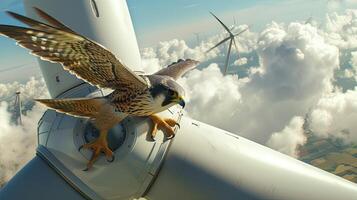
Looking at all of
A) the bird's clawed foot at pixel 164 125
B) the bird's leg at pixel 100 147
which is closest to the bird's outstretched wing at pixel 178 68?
the bird's clawed foot at pixel 164 125

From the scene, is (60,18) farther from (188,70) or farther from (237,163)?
(237,163)

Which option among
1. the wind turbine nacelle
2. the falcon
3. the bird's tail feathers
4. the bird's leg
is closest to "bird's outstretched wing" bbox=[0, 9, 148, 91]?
the falcon

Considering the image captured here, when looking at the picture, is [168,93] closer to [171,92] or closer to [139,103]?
[171,92]

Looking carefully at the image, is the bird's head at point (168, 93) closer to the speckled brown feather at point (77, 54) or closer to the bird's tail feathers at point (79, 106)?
the speckled brown feather at point (77, 54)

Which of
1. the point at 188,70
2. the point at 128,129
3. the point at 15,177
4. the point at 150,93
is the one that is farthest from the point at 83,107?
the point at 188,70

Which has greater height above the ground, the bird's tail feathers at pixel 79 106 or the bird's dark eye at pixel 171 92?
the bird's dark eye at pixel 171 92

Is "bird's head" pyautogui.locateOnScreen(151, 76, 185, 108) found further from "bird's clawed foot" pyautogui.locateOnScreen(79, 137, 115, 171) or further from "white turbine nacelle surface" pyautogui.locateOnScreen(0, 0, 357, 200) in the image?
"bird's clawed foot" pyautogui.locateOnScreen(79, 137, 115, 171)
